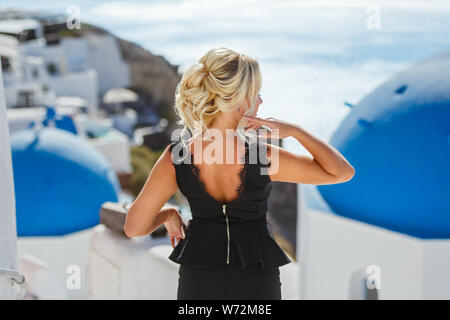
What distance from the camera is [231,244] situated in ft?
5.83

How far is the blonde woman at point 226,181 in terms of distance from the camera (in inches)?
69.3

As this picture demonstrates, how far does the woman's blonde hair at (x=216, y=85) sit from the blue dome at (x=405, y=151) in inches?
100

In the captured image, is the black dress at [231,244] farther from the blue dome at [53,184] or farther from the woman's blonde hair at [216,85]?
the blue dome at [53,184]

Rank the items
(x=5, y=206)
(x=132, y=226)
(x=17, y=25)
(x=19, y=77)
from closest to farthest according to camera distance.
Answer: (x=132, y=226) → (x=5, y=206) → (x=19, y=77) → (x=17, y=25)

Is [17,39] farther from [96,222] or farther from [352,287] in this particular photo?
[352,287]

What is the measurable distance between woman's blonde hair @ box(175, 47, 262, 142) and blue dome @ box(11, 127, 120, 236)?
4948 millimetres

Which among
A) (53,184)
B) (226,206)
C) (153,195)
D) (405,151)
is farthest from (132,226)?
(53,184)

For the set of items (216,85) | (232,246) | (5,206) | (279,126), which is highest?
(216,85)

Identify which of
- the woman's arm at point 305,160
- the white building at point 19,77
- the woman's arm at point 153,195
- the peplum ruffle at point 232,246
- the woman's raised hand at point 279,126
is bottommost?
the peplum ruffle at point 232,246

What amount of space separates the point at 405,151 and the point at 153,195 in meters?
2.70

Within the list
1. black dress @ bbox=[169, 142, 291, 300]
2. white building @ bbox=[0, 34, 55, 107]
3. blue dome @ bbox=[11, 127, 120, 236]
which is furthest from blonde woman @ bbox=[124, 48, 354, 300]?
white building @ bbox=[0, 34, 55, 107]

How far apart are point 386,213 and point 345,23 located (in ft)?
4.95

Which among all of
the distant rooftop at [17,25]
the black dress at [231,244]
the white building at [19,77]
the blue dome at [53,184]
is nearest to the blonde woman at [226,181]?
the black dress at [231,244]

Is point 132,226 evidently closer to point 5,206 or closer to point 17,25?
point 5,206
